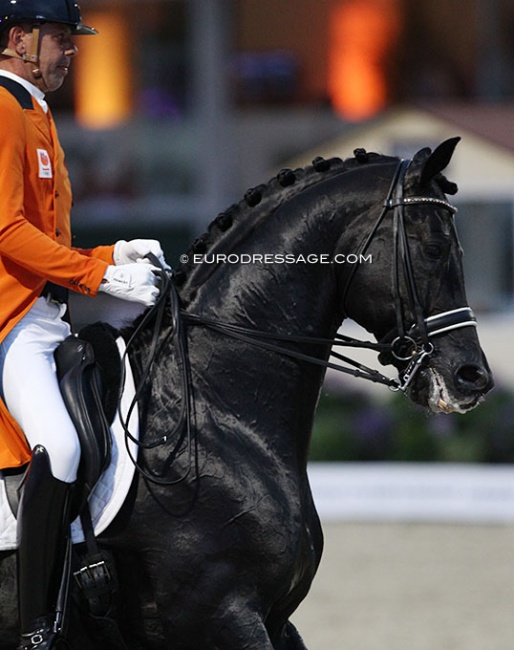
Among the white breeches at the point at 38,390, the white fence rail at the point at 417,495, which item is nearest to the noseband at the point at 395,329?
the white breeches at the point at 38,390

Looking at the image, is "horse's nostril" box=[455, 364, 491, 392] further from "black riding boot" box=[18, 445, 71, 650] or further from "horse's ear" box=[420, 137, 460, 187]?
"black riding boot" box=[18, 445, 71, 650]

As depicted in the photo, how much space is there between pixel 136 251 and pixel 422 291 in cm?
80

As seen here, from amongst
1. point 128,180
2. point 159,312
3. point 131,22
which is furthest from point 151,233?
point 159,312

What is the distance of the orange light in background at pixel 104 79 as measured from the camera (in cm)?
1659

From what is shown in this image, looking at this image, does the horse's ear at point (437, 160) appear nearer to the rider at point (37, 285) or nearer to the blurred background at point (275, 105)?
the rider at point (37, 285)

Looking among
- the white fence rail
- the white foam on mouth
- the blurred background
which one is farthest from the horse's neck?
the blurred background

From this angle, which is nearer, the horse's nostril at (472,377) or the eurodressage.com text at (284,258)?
the horse's nostril at (472,377)

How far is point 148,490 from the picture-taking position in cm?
324

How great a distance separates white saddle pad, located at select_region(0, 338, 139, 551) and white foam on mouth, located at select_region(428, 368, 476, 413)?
0.78 meters

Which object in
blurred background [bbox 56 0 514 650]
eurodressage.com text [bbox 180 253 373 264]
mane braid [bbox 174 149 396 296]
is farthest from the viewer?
blurred background [bbox 56 0 514 650]

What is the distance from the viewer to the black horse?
3.21 metres

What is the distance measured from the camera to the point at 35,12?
3311 millimetres

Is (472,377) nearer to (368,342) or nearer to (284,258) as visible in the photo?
(368,342)

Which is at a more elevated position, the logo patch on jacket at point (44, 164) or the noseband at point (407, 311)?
the logo patch on jacket at point (44, 164)
